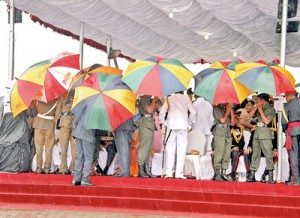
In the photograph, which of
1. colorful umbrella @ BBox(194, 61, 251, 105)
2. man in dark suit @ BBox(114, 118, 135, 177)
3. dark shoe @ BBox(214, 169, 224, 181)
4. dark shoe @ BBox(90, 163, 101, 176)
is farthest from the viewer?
dark shoe @ BBox(90, 163, 101, 176)

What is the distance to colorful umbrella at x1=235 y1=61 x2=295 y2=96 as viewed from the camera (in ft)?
34.1

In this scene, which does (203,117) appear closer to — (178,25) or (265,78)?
(265,78)

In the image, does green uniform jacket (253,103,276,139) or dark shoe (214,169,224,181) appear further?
dark shoe (214,169,224,181)

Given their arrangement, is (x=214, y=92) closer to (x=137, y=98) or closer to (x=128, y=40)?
(x=137, y=98)

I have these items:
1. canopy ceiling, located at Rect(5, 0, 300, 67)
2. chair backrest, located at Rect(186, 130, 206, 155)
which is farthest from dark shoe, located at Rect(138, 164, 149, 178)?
canopy ceiling, located at Rect(5, 0, 300, 67)

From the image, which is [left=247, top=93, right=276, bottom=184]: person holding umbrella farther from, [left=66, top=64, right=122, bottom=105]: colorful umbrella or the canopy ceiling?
the canopy ceiling

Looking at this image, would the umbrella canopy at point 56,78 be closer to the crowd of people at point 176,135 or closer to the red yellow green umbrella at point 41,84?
the red yellow green umbrella at point 41,84

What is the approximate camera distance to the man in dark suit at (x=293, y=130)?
1043 centimetres

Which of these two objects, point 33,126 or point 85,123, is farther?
point 33,126

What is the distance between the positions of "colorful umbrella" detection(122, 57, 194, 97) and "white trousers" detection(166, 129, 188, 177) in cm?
106

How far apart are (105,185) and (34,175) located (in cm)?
145

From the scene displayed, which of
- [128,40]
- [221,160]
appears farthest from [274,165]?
[128,40]

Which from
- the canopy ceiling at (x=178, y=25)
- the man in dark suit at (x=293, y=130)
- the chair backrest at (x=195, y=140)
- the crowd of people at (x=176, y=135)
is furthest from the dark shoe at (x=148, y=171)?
the canopy ceiling at (x=178, y=25)

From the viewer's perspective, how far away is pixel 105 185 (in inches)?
410
